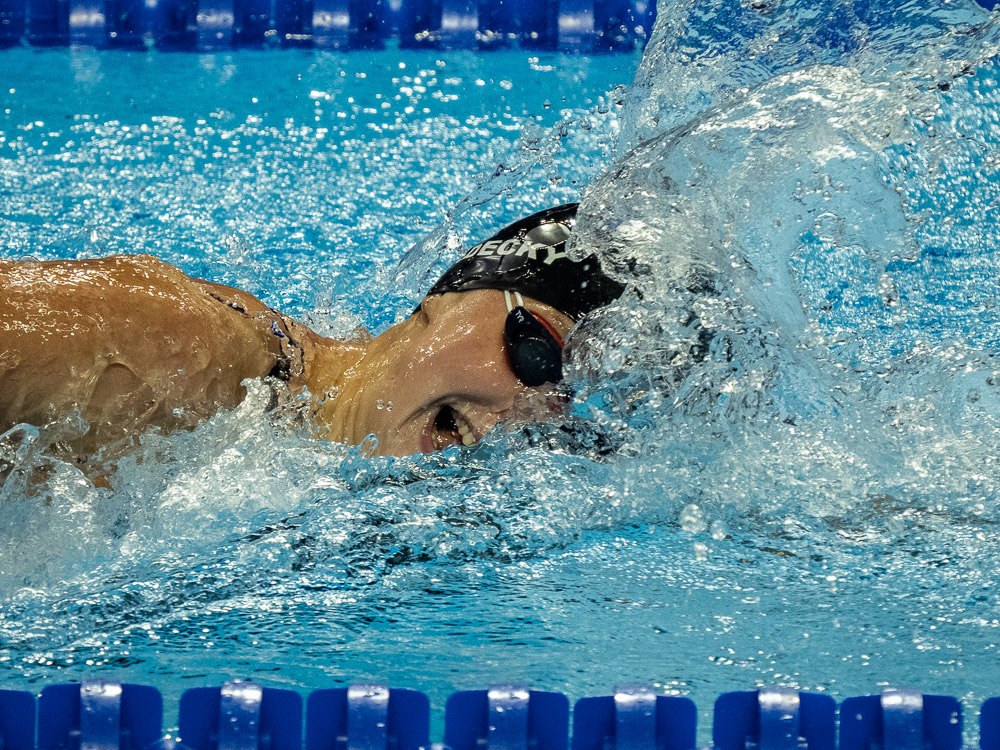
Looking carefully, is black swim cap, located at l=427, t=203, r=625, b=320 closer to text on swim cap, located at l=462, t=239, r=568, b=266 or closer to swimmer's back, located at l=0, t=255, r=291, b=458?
text on swim cap, located at l=462, t=239, r=568, b=266

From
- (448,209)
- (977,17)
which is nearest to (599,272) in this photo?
(977,17)

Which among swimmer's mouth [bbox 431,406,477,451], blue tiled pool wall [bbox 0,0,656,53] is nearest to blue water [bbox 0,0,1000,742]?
swimmer's mouth [bbox 431,406,477,451]

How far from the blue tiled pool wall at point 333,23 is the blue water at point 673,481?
4.11 feet

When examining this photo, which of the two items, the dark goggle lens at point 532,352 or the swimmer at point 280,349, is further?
the dark goggle lens at point 532,352

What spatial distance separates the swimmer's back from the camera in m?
1.43

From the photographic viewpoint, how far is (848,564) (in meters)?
1.69

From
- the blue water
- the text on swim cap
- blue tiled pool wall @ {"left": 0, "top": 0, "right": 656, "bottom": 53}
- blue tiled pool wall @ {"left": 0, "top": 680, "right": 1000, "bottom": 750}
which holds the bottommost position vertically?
blue tiled pool wall @ {"left": 0, "top": 680, "right": 1000, "bottom": 750}

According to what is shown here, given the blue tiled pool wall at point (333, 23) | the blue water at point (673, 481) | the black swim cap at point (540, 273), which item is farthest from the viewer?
the blue tiled pool wall at point (333, 23)

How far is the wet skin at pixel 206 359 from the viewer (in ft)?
4.76

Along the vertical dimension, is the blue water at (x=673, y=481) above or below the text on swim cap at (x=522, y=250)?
below

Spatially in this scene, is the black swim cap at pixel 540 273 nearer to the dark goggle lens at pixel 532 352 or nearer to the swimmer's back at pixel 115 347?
the dark goggle lens at pixel 532 352


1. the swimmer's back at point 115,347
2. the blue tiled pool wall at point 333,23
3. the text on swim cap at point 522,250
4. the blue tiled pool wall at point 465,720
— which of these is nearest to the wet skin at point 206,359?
the swimmer's back at point 115,347

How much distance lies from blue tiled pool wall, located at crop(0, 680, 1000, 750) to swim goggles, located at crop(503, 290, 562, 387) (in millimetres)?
546

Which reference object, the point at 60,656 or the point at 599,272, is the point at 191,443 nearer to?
the point at 60,656
